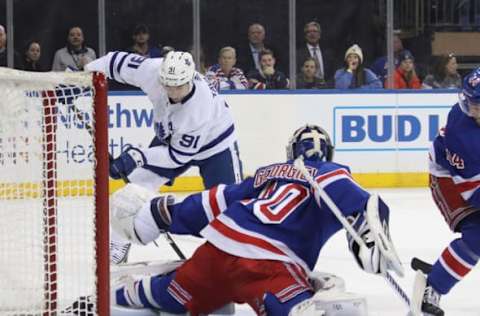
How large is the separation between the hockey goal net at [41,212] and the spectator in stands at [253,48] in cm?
449

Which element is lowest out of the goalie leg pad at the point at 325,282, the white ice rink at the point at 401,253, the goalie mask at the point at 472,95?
the white ice rink at the point at 401,253

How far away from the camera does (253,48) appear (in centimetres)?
838

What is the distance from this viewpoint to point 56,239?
3.69 m

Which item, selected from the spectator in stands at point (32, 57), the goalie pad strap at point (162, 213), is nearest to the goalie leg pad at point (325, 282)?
the goalie pad strap at point (162, 213)

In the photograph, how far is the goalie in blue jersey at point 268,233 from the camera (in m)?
3.53

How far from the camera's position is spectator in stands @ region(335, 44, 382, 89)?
834cm

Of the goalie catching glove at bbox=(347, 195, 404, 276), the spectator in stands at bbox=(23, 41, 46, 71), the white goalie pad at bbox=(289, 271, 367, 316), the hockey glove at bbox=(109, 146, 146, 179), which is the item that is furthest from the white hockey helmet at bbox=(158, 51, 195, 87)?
the spectator in stands at bbox=(23, 41, 46, 71)

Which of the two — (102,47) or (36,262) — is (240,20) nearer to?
(102,47)

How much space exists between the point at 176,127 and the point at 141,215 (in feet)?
4.21

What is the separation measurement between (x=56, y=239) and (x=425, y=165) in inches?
189

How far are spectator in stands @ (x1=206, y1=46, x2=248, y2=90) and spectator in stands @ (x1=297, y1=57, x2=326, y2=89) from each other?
37 cm

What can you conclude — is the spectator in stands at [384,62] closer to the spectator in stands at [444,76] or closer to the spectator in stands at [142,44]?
the spectator in stands at [444,76]

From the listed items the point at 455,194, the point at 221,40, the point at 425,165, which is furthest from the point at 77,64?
the point at 455,194

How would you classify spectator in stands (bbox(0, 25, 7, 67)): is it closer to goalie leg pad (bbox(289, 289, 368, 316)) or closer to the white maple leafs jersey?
the white maple leafs jersey
